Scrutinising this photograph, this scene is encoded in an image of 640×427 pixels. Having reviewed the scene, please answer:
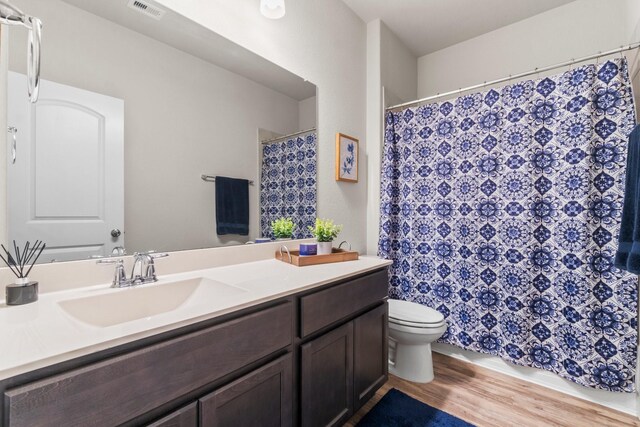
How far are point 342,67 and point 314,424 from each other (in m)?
2.14

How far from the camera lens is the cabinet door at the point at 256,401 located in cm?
84

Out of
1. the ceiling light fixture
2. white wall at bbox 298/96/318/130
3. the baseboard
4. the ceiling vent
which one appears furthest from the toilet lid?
the ceiling vent

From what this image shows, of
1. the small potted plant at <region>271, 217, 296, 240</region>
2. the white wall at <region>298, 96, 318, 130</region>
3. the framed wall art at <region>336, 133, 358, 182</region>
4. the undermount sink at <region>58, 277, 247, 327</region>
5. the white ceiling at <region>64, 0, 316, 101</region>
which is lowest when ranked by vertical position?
the undermount sink at <region>58, 277, 247, 327</region>

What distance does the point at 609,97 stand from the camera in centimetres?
162

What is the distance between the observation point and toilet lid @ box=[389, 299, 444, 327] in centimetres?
180

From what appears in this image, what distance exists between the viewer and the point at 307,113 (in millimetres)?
1889

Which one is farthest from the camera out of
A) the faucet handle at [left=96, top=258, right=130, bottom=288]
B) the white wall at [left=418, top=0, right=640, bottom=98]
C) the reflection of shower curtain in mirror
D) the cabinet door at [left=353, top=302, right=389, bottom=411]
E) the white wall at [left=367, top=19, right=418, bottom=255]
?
the white wall at [left=367, top=19, right=418, bottom=255]

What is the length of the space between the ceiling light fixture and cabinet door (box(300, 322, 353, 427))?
154cm

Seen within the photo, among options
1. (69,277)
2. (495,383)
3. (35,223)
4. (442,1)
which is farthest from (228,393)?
(442,1)

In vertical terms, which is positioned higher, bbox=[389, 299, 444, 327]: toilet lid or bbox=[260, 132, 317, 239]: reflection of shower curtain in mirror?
bbox=[260, 132, 317, 239]: reflection of shower curtain in mirror

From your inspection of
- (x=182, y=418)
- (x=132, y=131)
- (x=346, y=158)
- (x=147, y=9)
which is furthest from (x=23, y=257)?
(x=346, y=158)

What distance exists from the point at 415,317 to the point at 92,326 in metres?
1.62

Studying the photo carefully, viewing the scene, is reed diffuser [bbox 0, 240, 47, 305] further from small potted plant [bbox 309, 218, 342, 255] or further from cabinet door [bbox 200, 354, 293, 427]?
small potted plant [bbox 309, 218, 342, 255]

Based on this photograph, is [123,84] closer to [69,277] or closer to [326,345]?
[69,277]
